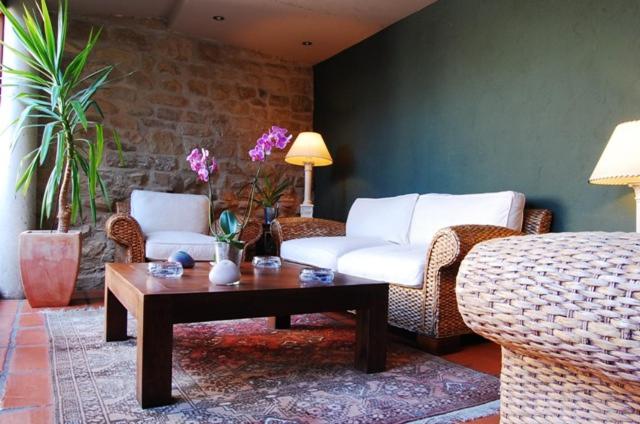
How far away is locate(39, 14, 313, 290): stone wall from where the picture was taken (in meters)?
4.23

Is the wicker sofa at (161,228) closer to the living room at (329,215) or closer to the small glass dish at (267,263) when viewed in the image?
the living room at (329,215)

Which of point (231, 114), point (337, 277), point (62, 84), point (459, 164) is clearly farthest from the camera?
point (231, 114)

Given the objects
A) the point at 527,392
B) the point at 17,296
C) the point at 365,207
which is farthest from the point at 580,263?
the point at 17,296

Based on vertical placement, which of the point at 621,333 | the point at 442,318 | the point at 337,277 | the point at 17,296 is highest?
the point at 621,333

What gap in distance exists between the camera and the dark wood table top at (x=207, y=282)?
5.43ft

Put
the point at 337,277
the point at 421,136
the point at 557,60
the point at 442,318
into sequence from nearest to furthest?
the point at 337,277 → the point at 442,318 → the point at 557,60 → the point at 421,136

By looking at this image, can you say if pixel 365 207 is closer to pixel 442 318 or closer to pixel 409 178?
pixel 409 178

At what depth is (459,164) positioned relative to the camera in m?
3.45

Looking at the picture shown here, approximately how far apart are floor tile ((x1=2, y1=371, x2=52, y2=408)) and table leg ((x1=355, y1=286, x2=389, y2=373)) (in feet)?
3.71

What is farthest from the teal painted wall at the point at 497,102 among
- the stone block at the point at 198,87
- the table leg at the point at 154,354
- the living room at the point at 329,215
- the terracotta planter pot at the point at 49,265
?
the terracotta planter pot at the point at 49,265

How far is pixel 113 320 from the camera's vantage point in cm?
234

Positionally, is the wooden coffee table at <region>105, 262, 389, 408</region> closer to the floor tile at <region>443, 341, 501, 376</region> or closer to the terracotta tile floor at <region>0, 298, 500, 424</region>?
the terracotta tile floor at <region>0, 298, 500, 424</region>

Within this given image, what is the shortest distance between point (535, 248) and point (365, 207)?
2984mm

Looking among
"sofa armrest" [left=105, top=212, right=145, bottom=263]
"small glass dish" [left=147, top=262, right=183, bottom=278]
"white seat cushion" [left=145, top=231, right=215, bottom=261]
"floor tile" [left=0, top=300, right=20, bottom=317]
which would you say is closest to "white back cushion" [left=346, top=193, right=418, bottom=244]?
"white seat cushion" [left=145, top=231, right=215, bottom=261]
